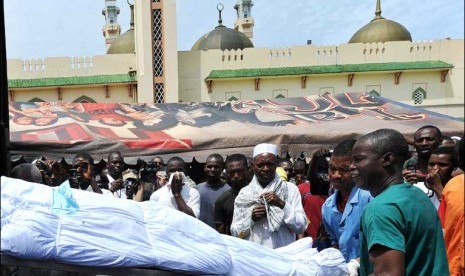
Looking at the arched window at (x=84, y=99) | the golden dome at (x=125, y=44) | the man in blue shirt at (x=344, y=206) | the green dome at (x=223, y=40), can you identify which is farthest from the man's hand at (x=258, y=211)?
the golden dome at (x=125, y=44)

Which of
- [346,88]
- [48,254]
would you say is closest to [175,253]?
[48,254]

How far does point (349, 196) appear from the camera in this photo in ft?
11.5

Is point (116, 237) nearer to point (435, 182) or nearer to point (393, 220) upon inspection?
point (393, 220)

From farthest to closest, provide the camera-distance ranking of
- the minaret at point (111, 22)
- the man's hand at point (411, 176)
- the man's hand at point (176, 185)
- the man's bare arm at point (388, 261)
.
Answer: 1. the minaret at point (111, 22)
2. the man's hand at point (176, 185)
3. the man's hand at point (411, 176)
4. the man's bare arm at point (388, 261)

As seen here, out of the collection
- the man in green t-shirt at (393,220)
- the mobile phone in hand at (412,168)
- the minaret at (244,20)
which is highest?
the minaret at (244,20)

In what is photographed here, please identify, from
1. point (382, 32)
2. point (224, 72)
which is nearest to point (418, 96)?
point (382, 32)

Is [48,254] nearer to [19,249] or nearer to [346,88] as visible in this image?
[19,249]

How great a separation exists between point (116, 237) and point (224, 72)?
22.8 meters

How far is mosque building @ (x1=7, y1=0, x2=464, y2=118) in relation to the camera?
24828 mm

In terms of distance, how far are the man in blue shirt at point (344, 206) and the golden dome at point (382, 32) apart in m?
25.1

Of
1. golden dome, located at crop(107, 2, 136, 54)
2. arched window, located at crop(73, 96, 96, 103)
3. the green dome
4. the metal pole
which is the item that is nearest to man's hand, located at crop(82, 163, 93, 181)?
the metal pole

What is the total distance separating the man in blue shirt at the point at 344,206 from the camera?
11.0 ft

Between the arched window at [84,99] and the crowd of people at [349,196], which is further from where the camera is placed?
the arched window at [84,99]

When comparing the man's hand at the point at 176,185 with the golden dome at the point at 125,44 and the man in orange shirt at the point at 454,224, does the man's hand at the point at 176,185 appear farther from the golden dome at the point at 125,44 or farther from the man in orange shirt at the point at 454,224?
the golden dome at the point at 125,44
